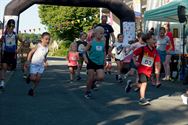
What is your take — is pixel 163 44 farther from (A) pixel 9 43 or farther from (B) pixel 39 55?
(B) pixel 39 55

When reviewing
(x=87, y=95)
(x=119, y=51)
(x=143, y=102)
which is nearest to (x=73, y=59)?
(x=119, y=51)

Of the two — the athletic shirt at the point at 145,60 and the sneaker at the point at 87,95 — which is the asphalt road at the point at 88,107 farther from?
the athletic shirt at the point at 145,60

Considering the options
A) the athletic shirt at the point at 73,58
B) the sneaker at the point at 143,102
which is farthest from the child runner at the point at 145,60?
the athletic shirt at the point at 73,58

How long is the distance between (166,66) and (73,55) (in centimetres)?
320

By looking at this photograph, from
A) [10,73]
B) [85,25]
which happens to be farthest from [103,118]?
[85,25]

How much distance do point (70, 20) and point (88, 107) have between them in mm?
56855

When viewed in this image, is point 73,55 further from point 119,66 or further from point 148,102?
point 148,102

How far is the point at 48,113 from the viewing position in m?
9.17

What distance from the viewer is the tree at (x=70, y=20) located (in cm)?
Result: 6444

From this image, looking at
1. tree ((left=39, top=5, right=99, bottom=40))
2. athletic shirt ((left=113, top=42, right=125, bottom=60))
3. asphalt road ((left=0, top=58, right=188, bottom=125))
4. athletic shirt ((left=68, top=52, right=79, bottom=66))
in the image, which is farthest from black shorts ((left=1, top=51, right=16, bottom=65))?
tree ((left=39, top=5, right=99, bottom=40))

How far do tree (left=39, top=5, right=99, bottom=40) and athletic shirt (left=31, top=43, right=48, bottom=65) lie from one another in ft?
166

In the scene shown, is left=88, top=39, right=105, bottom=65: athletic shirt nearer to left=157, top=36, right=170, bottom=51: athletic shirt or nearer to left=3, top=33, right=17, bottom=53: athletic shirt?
left=3, top=33, right=17, bottom=53: athletic shirt

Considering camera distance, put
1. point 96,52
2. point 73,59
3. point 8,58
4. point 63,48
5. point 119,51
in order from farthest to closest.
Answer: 1. point 63,48
2. point 73,59
3. point 119,51
4. point 8,58
5. point 96,52

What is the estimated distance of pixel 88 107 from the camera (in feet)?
33.0
